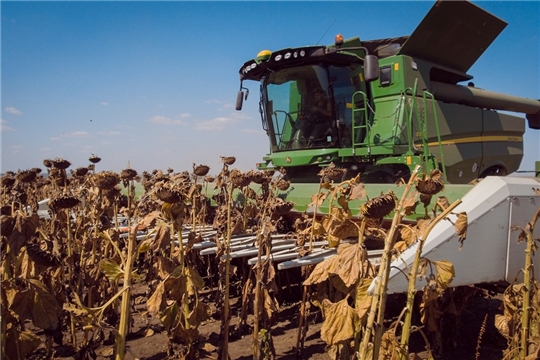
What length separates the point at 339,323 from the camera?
1.72 metres

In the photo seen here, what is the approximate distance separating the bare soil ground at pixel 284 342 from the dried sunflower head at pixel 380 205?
142cm

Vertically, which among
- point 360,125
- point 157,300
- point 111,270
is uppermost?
point 360,125

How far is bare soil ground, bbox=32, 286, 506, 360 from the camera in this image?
2758 mm

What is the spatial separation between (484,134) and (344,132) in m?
2.86

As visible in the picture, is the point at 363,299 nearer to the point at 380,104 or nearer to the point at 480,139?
the point at 380,104

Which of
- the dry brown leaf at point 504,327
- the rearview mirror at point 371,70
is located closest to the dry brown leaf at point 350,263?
the dry brown leaf at point 504,327

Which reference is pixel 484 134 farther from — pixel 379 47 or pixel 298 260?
pixel 298 260

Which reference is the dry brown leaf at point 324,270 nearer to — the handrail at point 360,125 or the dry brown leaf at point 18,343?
the dry brown leaf at point 18,343

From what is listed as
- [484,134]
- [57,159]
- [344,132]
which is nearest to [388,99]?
[344,132]

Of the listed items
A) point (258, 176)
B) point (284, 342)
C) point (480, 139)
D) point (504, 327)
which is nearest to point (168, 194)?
point (258, 176)

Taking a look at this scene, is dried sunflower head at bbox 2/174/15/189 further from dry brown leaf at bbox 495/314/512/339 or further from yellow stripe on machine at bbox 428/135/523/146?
yellow stripe on machine at bbox 428/135/523/146

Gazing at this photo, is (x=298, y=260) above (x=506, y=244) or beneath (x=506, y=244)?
beneath

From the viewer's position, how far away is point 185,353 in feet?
7.53

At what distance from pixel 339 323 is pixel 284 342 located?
1.43m
